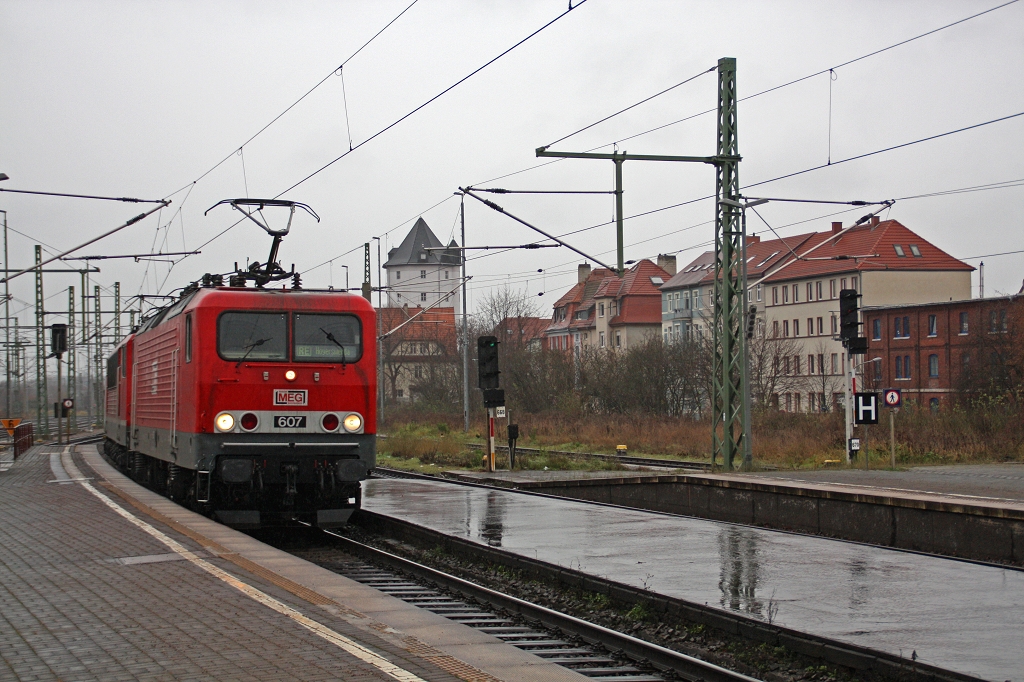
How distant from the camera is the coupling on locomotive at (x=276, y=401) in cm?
1376

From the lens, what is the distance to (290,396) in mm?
14000

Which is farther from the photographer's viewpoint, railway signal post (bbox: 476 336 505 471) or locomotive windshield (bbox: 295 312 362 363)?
railway signal post (bbox: 476 336 505 471)

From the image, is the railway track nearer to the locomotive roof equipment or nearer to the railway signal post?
the locomotive roof equipment

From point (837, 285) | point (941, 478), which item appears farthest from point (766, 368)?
point (941, 478)

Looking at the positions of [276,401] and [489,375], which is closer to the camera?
[276,401]

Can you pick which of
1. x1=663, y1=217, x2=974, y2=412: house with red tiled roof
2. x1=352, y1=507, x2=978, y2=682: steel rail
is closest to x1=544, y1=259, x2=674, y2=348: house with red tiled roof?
x1=663, y1=217, x2=974, y2=412: house with red tiled roof

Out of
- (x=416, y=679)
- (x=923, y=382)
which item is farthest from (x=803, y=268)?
(x=416, y=679)

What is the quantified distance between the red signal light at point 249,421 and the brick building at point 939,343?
41808 millimetres

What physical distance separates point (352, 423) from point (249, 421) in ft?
4.32

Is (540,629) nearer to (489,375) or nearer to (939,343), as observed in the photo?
(489,375)

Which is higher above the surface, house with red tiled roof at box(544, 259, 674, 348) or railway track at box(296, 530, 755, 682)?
house with red tiled roof at box(544, 259, 674, 348)

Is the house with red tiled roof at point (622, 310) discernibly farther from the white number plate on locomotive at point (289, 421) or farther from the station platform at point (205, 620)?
the station platform at point (205, 620)

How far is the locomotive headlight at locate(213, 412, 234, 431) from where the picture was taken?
44.8 feet

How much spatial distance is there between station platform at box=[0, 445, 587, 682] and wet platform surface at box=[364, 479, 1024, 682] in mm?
2256
